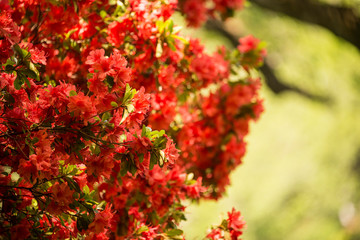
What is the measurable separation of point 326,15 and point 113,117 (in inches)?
109

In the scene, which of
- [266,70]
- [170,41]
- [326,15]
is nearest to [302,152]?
[266,70]

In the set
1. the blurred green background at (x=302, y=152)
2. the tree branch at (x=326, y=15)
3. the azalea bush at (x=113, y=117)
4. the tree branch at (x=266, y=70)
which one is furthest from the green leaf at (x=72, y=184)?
the blurred green background at (x=302, y=152)

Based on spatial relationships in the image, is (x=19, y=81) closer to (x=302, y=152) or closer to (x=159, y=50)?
(x=159, y=50)

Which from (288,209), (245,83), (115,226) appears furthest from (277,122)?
(115,226)

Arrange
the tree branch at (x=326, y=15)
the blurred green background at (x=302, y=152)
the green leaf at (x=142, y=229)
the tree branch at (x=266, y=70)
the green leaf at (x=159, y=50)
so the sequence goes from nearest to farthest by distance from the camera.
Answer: the green leaf at (x=142, y=229) < the green leaf at (x=159, y=50) < the tree branch at (x=326, y=15) < the tree branch at (x=266, y=70) < the blurred green background at (x=302, y=152)

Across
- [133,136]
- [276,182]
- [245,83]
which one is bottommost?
[133,136]

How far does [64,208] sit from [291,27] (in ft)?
25.8

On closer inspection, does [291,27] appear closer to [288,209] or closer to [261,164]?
[288,209]

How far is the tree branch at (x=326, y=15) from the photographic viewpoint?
4070 mm

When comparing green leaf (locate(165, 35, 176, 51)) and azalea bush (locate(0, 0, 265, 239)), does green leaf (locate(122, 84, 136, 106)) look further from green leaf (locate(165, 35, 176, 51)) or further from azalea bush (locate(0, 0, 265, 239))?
green leaf (locate(165, 35, 176, 51))

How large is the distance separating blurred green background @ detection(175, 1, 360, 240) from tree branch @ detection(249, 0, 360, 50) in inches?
155

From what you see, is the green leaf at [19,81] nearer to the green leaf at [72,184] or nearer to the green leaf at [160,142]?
the green leaf at [72,184]

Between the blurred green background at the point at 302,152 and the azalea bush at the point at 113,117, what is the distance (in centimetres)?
490

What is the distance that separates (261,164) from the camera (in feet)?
52.9
